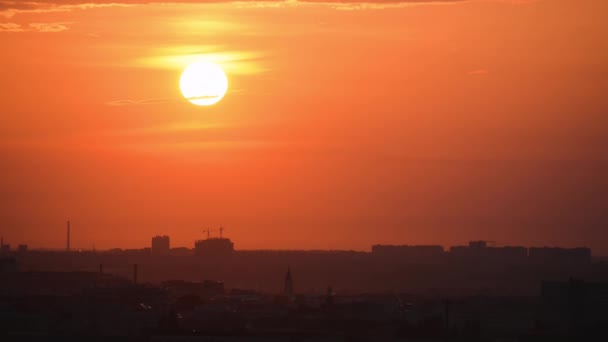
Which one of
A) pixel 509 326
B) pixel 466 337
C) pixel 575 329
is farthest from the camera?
pixel 509 326

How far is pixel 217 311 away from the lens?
66.3 metres

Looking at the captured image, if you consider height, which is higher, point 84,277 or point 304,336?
point 84,277

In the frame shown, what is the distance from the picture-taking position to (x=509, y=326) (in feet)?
210

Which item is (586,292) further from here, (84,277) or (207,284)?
(84,277)

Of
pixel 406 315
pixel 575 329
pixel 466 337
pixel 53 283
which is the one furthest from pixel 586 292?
pixel 53 283

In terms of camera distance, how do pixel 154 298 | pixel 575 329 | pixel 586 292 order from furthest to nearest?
1. pixel 586 292
2. pixel 154 298
3. pixel 575 329

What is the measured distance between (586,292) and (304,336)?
138 ft

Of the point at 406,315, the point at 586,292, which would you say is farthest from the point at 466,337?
the point at 586,292

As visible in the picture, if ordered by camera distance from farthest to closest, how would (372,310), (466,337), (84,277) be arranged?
1. (84,277)
2. (372,310)
3. (466,337)

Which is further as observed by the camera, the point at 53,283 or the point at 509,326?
the point at 53,283

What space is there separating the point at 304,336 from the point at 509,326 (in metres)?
18.9

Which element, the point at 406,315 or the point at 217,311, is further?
the point at 406,315

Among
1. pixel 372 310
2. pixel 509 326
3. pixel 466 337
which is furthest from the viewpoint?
pixel 372 310

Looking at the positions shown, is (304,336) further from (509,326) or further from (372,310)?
(372,310)
